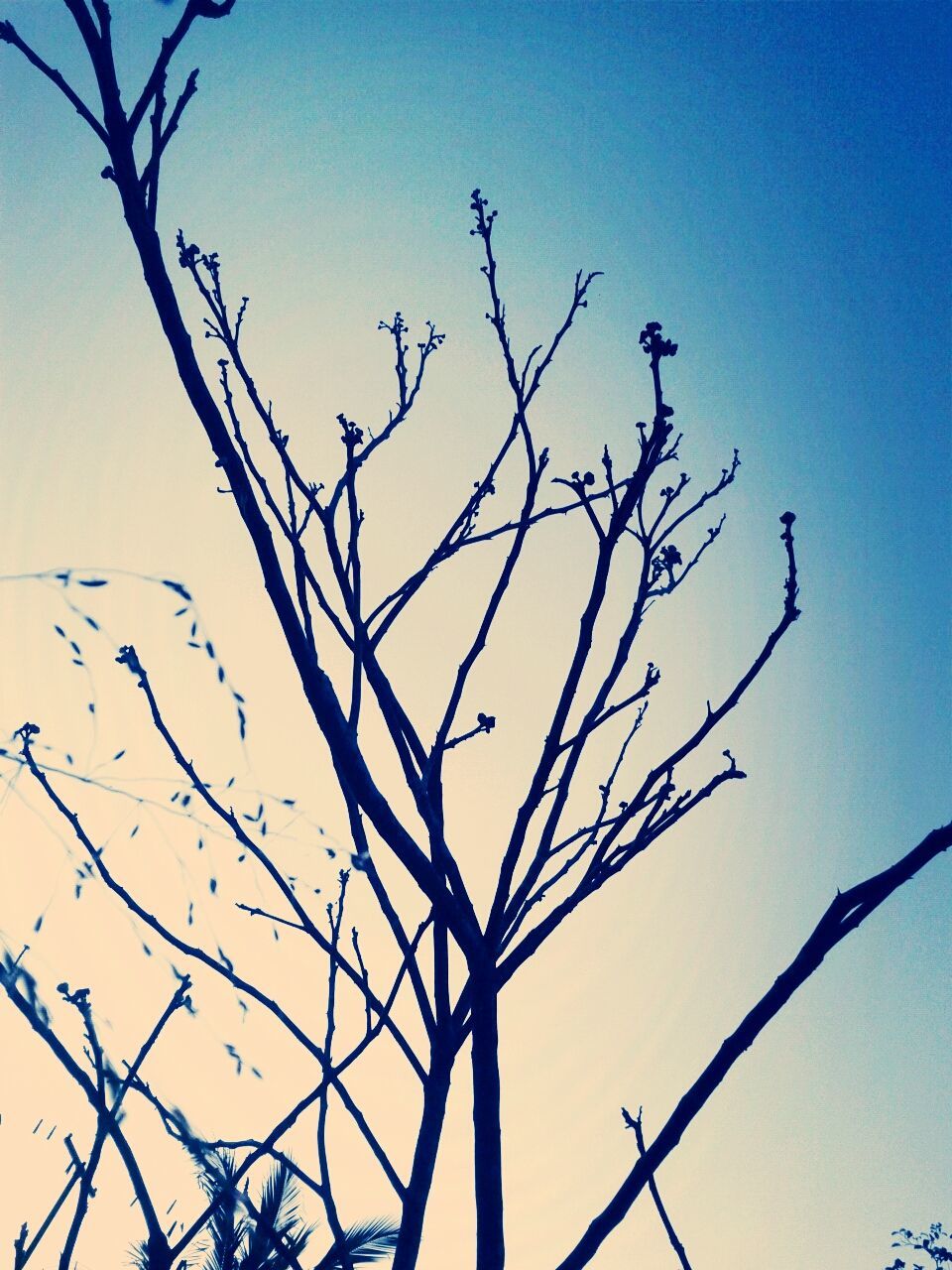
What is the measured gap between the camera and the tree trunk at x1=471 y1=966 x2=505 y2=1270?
181cm

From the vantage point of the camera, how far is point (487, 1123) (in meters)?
1.91

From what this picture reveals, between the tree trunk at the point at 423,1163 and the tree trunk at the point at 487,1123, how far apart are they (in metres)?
0.12

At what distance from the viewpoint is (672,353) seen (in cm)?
226

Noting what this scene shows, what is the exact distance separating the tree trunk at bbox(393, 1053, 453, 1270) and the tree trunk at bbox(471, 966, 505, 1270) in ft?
0.38

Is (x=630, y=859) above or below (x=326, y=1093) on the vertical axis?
above

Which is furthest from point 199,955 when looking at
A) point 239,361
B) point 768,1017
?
point 239,361

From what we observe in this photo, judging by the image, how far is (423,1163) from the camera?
1949mm

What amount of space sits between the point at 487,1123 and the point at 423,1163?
6.5 inches

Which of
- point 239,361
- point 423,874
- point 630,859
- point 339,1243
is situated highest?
point 239,361

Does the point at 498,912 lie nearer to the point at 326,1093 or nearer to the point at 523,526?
the point at 326,1093

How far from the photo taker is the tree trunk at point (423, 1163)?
1.85 meters

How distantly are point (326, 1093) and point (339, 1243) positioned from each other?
28cm

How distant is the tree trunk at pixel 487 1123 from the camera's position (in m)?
1.81

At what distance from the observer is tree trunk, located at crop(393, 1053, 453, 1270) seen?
1.85 m
